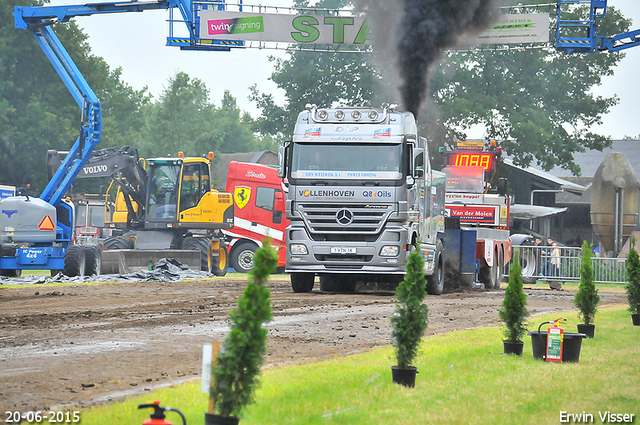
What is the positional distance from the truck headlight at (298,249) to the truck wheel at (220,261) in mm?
10744

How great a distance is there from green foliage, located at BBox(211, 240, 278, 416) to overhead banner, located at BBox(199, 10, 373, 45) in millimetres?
24561

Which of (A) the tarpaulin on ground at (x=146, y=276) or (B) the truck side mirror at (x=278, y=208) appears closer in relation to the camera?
(A) the tarpaulin on ground at (x=146, y=276)

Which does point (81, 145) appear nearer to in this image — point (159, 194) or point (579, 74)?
point (159, 194)

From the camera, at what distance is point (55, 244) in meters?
23.6

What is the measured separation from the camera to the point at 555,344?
29.8 ft

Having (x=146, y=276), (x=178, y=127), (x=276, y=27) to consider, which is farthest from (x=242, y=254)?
(x=178, y=127)

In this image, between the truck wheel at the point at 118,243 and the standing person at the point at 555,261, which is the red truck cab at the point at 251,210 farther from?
the standing person at the point at 555,261

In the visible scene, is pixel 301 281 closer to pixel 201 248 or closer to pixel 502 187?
pixel 201 248

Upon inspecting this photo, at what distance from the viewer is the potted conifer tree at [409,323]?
7289mm

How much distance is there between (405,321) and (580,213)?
46.9 meters

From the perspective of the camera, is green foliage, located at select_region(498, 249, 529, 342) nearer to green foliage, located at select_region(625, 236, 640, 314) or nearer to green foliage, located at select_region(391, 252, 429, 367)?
green foliage, located at select_region(391, 252, 429, 367)

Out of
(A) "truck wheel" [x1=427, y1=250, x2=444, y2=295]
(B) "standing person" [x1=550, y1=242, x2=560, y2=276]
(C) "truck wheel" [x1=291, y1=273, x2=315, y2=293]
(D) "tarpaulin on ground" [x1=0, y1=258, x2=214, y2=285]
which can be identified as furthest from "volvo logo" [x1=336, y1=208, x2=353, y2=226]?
(B) "standing person" [x1=550, y1=242, x2=560, y2=276]

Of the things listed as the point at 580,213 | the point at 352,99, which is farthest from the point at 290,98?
the point at 580,213

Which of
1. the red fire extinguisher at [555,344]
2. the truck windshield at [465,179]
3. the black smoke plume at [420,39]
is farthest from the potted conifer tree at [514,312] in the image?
the truck windshield at [465,179]
